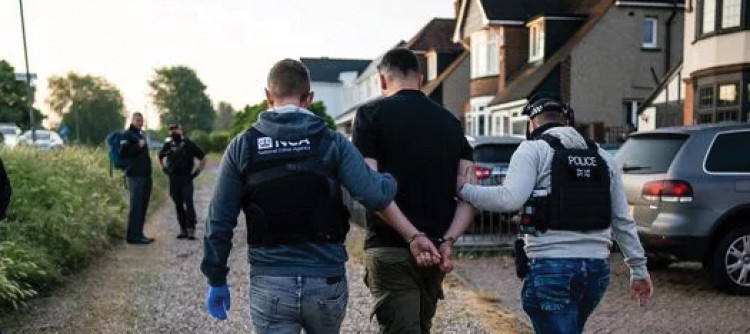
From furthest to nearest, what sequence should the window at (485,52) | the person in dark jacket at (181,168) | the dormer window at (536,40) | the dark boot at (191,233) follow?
1. the window at (485,52)
2. the dormer window at (536,40)
3. the dark boot at (191,233)
4. the person in dark jacket at (181,168)

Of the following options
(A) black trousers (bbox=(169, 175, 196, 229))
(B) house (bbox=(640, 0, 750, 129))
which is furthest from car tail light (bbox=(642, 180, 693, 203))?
(B) house (bbox=(640, 0, 750, 129))

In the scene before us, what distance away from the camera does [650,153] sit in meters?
6.93

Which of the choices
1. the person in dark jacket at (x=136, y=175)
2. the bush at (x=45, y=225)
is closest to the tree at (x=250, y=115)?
the bush at (x=45, y=225)

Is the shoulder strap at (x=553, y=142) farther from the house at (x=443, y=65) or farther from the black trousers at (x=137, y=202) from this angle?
the house at (x=443, y=65)

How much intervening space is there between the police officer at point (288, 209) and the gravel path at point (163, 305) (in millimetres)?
2653

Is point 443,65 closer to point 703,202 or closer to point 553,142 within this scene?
point 703,202

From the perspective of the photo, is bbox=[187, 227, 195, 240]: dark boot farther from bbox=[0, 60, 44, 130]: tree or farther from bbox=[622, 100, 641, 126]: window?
bbox=[0, 60, 44, 130]: tree

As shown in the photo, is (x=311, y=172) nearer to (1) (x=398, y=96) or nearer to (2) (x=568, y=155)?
(1) (x=398, y=96)

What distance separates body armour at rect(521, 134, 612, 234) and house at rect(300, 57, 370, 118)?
62032mm

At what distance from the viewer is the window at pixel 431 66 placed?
118 ft

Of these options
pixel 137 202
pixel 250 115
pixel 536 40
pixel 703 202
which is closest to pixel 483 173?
pixel 703 202

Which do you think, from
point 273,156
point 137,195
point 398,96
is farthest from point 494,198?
point 137,195

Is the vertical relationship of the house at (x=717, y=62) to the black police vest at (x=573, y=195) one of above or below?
above

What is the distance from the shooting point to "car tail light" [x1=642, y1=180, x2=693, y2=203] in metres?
6.40
